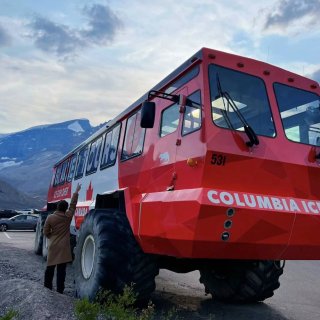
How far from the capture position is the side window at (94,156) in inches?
387

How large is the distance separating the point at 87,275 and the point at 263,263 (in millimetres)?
2741

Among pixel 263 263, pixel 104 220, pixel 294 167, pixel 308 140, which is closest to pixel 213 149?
pixel 294 167

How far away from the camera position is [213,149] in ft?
16.9

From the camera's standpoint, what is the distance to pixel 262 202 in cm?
527

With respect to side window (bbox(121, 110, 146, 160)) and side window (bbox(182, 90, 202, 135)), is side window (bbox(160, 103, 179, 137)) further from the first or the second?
side window (bbox(121, 110, 146, 160))

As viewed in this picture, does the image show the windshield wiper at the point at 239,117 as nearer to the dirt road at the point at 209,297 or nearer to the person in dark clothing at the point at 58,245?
the dirt road at the point at 209,297

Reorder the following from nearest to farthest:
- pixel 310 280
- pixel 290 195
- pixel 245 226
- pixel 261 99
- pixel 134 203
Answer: pixel 245 226
pixel 290 195
pixel 261 99
pixel 134 203
pixel 310 280

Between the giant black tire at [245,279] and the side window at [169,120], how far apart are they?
2196 mm

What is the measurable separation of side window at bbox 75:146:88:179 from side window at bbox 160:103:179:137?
17.6 feet

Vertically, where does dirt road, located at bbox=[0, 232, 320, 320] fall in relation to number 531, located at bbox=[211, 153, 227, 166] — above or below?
below

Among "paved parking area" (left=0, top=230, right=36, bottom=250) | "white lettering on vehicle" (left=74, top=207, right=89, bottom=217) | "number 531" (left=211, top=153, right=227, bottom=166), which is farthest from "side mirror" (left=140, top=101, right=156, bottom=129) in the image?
"paved parking area" (left=0, top=230, right=36, bottom=250)

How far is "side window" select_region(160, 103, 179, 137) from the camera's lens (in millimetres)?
5953

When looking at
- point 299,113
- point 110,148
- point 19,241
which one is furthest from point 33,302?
point 19,241

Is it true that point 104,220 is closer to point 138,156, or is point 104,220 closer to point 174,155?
point 138,156
